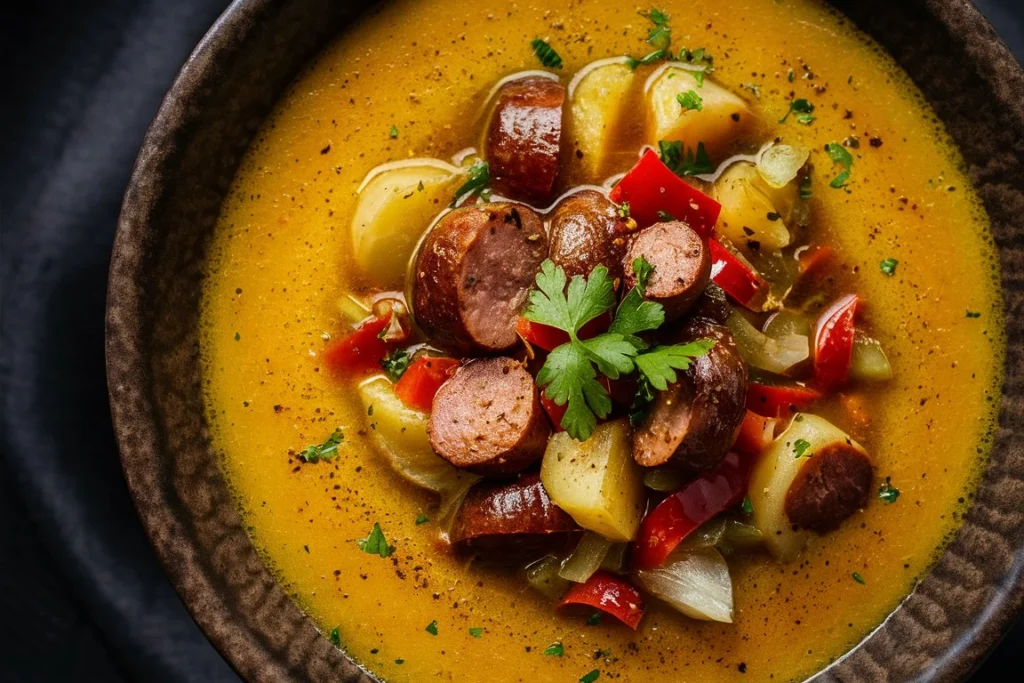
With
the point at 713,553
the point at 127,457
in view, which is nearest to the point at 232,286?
the point at 127,457

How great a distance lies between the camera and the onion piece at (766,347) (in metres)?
2.87

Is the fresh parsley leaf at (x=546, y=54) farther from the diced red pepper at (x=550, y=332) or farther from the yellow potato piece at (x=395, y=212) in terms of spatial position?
the diced red pepper at (x=550, y=332)

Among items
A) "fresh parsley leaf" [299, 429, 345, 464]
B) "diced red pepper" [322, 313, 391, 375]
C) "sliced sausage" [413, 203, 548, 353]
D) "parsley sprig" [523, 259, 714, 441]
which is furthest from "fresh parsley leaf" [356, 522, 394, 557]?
"parsley sprig" [523, 259, 714, 441]

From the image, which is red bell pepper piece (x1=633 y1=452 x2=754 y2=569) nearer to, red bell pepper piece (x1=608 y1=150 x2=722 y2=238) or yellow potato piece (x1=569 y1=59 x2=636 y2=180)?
red bell pepper piece (x1=608 y1=150 x2=722 y2=238)

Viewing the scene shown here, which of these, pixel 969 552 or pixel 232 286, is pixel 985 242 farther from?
pixel 232 286

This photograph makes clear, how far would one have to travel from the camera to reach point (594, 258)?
8.85 ft

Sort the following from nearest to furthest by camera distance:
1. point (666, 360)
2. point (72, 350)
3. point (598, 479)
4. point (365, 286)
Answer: point (666, 360) < point (598, 479) < point (365, 286) < point (72, 350)

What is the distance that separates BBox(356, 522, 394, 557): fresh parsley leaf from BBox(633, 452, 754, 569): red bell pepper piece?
75cm

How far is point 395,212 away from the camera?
2949mm

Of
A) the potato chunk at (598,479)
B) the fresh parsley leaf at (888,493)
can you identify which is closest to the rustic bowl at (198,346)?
the fresh parsley leaf at (888,493)

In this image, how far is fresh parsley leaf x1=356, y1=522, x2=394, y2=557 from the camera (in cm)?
297

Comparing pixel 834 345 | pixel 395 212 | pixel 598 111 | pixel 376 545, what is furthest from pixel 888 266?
pixel 376 545

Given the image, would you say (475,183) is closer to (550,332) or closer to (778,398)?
(550,332)

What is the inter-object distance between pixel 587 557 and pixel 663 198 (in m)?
1.05
